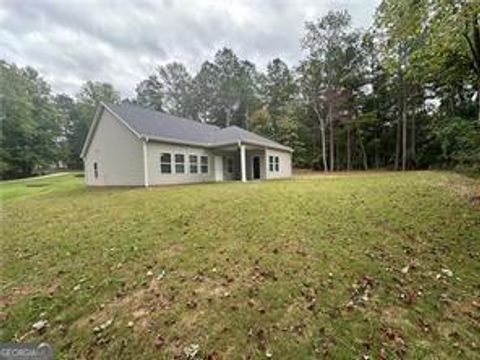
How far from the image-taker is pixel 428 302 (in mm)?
3719

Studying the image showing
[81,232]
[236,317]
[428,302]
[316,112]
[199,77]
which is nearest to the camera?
[236,317]

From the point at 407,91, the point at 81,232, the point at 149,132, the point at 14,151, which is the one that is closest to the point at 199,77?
the point at 14,151

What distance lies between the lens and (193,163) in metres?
19.6

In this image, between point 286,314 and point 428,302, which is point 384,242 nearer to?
point 428,302

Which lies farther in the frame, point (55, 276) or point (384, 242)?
point (384, 242)

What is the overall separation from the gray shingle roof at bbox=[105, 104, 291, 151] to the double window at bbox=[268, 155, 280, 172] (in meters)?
0.86

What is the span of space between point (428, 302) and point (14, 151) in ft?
133

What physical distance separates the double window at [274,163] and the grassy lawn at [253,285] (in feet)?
52.3

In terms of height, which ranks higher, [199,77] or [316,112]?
[199,77]

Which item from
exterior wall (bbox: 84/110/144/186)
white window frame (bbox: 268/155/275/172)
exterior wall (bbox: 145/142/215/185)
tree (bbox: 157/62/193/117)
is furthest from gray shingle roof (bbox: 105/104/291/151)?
tree (bbox: 157/62/193/117)

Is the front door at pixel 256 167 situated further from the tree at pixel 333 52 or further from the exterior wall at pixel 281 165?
the tree at pixel 333 52

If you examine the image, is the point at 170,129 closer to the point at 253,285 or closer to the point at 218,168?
the point at 218,168

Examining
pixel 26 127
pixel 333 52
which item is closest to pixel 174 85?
pixel 26 127

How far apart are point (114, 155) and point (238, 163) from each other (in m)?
8.89
